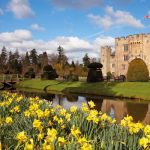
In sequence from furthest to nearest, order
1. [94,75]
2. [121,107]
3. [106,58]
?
[106,58] < [94,75] < [121,107]

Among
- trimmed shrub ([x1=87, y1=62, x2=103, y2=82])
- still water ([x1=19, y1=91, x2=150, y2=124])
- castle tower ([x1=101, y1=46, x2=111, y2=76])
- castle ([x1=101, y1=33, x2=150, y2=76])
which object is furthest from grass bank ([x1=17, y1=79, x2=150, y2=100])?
castle tower ([x1=101, y1=46, x2=111, y2=76])

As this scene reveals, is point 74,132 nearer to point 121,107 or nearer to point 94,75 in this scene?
point 121,107

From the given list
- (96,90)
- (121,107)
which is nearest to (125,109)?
(121,107)

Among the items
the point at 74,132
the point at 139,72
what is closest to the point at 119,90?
the point at 139,72

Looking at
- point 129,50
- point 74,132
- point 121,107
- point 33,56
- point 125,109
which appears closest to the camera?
point 74,132

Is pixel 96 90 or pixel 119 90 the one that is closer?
pixel 119 90

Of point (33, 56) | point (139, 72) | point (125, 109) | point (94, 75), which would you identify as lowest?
point (125, 109)

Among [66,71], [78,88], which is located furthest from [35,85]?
[66,71]

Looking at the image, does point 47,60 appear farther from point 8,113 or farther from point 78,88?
point 8,113

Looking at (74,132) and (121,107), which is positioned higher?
(74,132)

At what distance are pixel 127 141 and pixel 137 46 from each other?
57124 millimetres

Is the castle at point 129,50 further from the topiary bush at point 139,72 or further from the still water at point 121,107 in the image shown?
the still water at point 121,107

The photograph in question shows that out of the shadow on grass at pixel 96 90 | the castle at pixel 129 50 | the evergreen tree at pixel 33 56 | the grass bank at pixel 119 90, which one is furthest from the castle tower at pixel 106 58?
the evergreen tree at pixel 33 56

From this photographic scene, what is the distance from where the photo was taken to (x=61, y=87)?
130 ft
